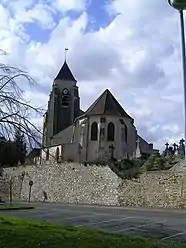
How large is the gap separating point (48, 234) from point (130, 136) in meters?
56.4

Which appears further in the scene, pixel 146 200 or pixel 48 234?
pixel 146 200

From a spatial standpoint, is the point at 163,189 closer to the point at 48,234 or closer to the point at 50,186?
the point at 50,186

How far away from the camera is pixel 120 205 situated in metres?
38.8

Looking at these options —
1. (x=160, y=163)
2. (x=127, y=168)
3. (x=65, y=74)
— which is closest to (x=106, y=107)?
(x=65, y=74)

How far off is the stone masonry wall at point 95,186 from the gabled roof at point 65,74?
2934 centimetres

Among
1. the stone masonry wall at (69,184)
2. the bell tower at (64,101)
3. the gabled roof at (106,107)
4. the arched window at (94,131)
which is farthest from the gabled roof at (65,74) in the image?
the stone masonry wall at (69,184)

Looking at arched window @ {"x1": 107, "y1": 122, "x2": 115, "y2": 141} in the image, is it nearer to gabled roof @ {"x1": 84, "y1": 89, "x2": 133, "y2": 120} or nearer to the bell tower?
gabled roof @ {"x1": 84, "y1": 89, "x2": 133, "y2": 120}

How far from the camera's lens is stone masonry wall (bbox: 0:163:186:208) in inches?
1373

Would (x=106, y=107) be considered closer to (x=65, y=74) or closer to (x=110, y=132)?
(x=110, y=132)

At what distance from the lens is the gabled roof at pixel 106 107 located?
215ft

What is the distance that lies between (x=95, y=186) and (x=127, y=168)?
12.8 feet

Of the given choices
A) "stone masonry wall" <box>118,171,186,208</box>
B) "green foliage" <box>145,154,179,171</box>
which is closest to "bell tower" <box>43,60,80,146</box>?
"stone masonry wall" <box>118,171,186,208</box>

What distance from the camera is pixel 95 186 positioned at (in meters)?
42.5

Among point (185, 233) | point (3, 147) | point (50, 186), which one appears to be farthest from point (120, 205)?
point (3, 147)
